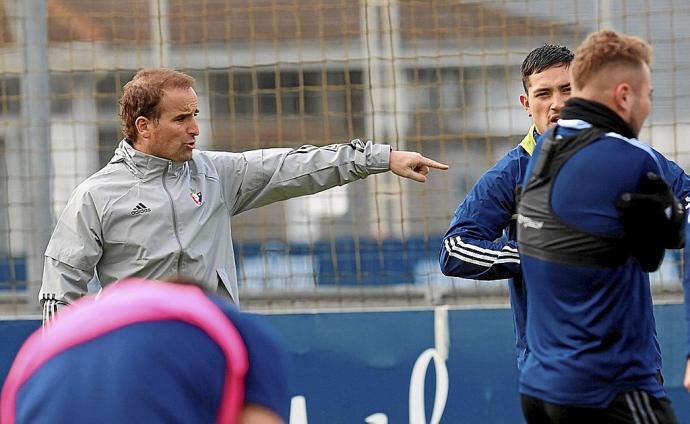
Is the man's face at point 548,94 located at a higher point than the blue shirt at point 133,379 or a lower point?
higher

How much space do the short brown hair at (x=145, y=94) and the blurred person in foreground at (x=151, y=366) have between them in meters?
2.85

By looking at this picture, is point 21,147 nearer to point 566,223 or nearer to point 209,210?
point 209,210

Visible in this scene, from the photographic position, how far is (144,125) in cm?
519

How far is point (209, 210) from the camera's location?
527cm

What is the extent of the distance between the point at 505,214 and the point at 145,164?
1.55m

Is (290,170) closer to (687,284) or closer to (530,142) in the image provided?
(530,142)

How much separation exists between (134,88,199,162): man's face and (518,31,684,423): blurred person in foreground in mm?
1855

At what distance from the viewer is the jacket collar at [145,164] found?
5203 mm

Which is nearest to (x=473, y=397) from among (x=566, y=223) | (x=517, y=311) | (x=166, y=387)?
(x=517, y=311)

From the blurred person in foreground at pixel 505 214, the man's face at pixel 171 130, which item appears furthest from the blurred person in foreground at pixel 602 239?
the man's face at pixel 171 130

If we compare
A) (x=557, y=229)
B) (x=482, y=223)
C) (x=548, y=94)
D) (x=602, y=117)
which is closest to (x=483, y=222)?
(x=482, y=223)

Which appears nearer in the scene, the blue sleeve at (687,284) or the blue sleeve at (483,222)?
the blue sleeve at (687,284)

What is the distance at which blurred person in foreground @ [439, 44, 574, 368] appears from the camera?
14.8ft

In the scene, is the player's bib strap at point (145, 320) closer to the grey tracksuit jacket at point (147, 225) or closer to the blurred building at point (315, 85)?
the grey tracksuit jacket at point (147, 225)
